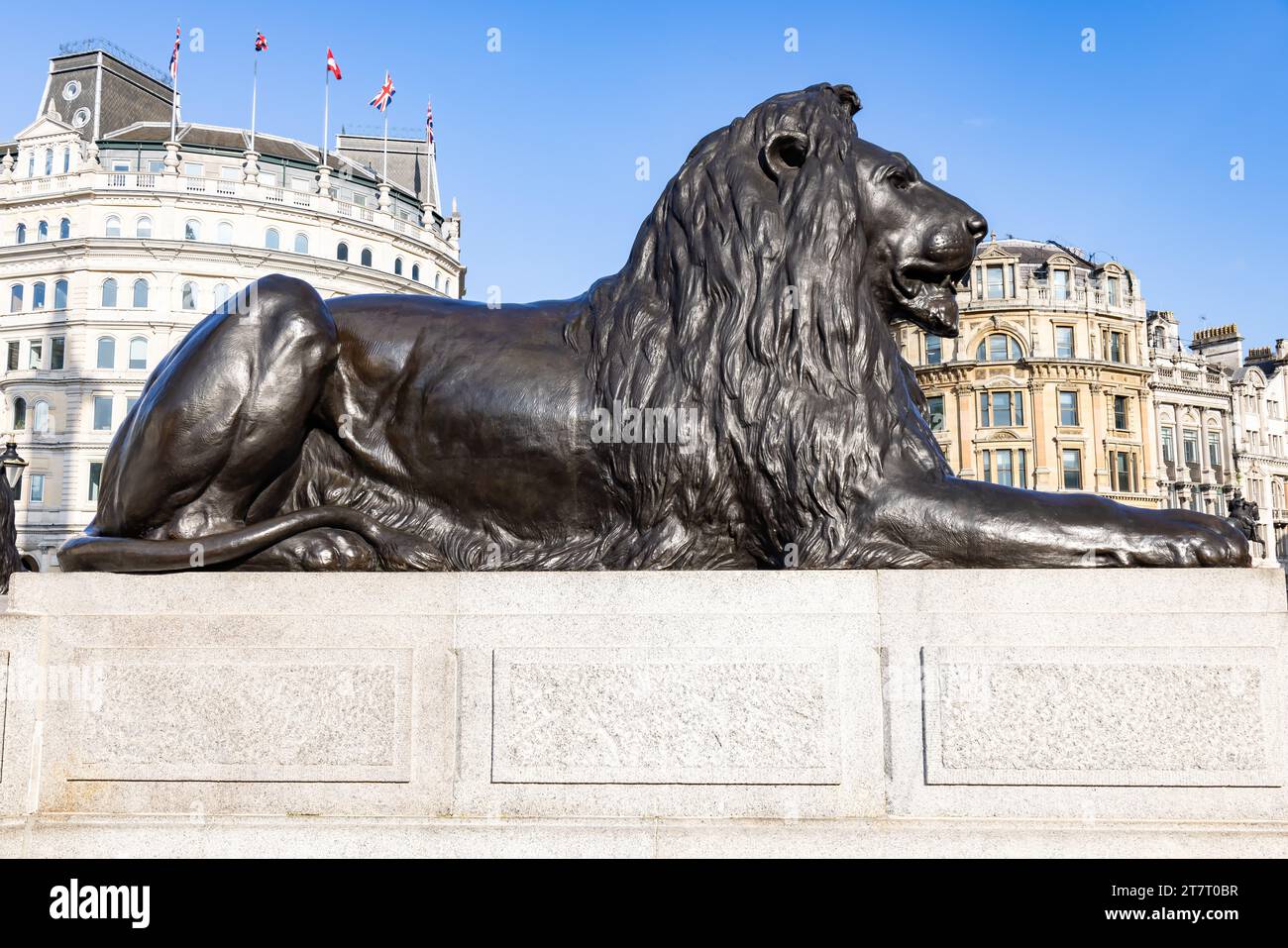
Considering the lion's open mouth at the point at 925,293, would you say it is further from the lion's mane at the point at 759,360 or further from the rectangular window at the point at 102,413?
the rectangular window at the point at 102,413

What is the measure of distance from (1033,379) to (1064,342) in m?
3.31

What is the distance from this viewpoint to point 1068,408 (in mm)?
59344

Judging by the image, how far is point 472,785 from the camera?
362 centimetres

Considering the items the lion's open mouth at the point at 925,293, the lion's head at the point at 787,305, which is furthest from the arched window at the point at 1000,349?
the lion's head at the point at 787,305

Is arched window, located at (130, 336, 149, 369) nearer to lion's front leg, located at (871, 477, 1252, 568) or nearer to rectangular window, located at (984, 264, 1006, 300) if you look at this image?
rectangular window, located at (984, 264, 1006, 300)

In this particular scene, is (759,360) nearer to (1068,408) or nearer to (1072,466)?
(1072,466)

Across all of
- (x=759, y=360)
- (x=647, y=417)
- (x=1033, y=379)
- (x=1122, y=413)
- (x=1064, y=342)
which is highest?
(x=1064, y=342)

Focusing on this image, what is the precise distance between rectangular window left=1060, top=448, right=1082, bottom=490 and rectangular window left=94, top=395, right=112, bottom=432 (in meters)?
52.1

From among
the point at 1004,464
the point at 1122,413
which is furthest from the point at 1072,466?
the point at 1122,413

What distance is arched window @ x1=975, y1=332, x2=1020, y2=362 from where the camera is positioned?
193 ft

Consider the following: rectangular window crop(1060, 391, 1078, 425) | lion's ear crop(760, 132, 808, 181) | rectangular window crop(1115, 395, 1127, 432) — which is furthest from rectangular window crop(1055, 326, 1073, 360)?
lion's ear crop(760, 132, 808, 181)

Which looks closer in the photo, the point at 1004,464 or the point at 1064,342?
the point at 1004,464

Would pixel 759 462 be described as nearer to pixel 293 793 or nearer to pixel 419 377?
pixel 419 377

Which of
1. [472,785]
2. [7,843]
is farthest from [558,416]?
[7,843]
